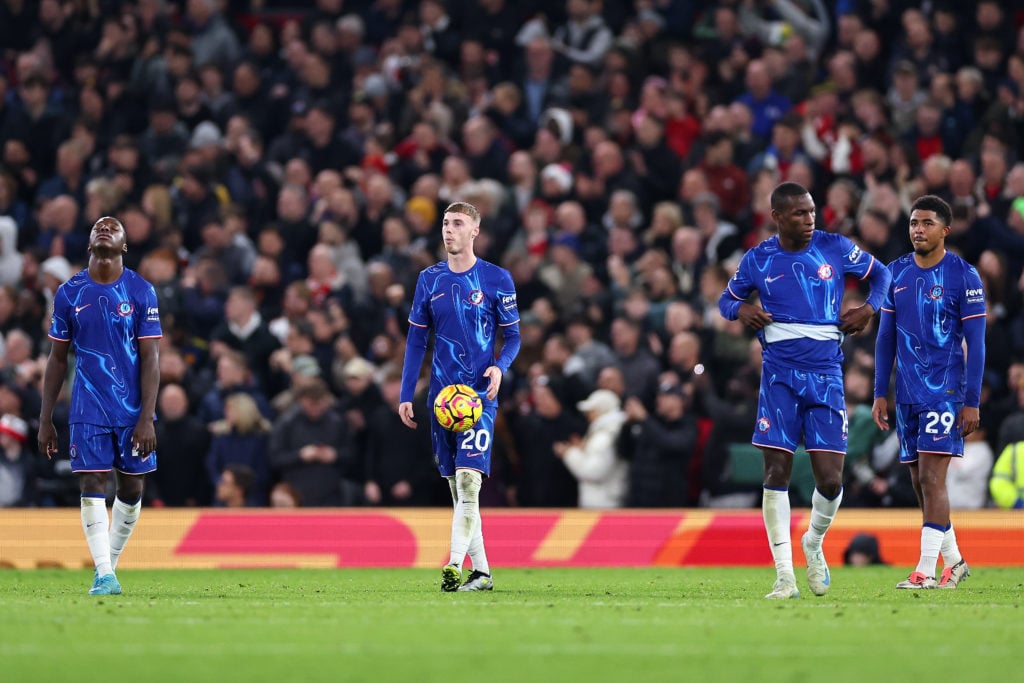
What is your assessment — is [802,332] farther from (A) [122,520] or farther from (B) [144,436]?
(A) [122,520]

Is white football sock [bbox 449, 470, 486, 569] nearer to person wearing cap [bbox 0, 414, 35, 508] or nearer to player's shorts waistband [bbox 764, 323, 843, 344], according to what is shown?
player's shorts waistband [bbox 764, 323, 843, 344]

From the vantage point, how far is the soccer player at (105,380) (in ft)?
38.5

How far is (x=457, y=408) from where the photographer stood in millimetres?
11797

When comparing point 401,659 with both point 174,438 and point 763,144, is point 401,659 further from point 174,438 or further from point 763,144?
point 763,144

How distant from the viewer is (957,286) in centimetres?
1227

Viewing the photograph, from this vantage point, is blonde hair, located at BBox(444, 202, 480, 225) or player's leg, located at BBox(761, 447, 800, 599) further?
blonde hair, located at BBox(444, 202, 480, 225)

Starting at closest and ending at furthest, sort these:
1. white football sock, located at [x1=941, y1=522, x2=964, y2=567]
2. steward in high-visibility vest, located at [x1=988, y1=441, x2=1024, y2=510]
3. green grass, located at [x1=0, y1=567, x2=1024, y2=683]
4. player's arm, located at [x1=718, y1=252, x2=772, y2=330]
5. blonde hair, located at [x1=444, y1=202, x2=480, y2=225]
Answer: green grass, located at [x1=0, y1=567, x2=1024, y2=683]
player's arm, located at [x1=718, y1=252, x2=772, y2=330]
blonde hair, located at [x1=444, y1=202, x2=480, y2=225]
white football sock, located at [x1=941, y1=522, x2=964, y2=567]
steward in high-visibility vest, located at [x1=988, y1=441, x2=1024, y2=510]

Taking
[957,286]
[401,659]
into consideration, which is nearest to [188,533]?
[957,286]

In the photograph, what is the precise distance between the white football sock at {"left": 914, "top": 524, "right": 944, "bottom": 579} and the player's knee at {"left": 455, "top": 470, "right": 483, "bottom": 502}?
323 cm

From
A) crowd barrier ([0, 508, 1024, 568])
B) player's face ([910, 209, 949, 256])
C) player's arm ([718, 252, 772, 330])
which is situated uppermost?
player's face ([910, 209, 949, 256])

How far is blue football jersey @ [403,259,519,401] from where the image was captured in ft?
39.7

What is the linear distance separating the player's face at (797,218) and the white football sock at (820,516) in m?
1.67

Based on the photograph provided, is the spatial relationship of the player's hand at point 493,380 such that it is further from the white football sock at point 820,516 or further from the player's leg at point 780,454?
the white football sock at point 820,516

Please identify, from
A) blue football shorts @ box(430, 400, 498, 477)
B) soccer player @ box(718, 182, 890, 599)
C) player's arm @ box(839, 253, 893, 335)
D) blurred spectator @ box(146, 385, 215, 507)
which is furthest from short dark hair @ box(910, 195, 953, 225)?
blurred spectator @ box(146, 385, 215, 507)
